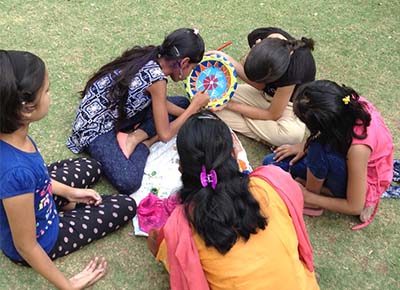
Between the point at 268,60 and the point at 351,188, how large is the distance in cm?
78

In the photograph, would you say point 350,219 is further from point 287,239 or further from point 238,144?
point 287,239

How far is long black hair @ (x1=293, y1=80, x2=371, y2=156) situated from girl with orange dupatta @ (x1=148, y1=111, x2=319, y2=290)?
43 centimetres

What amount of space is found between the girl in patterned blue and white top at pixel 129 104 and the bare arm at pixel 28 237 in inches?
26.1

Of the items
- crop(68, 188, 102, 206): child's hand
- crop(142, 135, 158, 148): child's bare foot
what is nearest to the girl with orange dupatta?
crop(68, 188, 102, 206): child's hand

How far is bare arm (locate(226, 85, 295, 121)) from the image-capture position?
2805 mm

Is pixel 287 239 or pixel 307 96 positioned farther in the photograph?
pixel 307 96

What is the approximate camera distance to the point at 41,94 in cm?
173

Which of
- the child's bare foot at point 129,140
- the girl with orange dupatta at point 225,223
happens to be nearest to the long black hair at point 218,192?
the girl with orange dupatta at point 225,223

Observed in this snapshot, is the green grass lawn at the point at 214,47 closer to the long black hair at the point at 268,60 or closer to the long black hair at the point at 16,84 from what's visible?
the long black hair at the point at 268,60

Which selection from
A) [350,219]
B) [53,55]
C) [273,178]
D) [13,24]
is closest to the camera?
[273,178]

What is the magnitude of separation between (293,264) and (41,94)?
1.07m

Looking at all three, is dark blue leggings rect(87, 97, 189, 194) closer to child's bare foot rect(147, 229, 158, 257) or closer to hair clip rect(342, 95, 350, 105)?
child's bare foot rect(147, 229, 158, 257)

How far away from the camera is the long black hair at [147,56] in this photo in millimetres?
2514

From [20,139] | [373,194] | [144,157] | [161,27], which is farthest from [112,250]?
[161,27]
